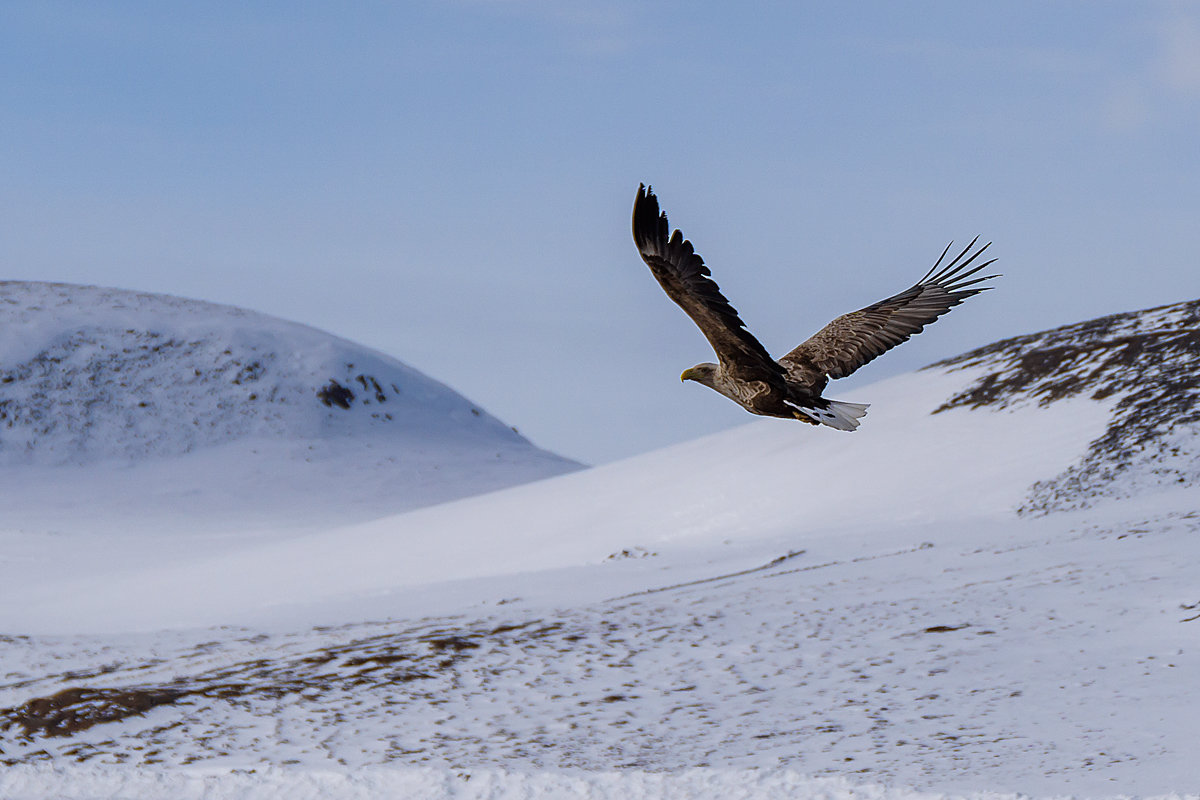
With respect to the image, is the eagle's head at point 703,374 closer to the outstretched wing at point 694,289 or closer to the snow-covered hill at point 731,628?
the outstretched wing at point 694,289

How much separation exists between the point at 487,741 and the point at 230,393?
47392 millimetres

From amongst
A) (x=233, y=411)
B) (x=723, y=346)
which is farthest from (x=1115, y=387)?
(x=233, y=411)

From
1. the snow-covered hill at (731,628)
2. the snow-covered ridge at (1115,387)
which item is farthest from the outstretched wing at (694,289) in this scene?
the snow-covered ridge at (1115,387)

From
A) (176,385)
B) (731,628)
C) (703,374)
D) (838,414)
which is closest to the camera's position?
(838,414)

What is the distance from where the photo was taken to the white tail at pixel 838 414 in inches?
241

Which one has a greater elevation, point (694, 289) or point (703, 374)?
point (694, 289)

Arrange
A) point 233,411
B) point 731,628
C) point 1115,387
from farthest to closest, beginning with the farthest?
point 233,411 < point 1115,387 < point 731,628

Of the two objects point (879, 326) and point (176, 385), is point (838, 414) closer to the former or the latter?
point (879, 326)

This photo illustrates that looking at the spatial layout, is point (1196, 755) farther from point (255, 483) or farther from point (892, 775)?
point (255, 483)

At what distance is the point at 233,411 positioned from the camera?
5634cm

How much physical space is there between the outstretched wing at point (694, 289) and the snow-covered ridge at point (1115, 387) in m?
19.1

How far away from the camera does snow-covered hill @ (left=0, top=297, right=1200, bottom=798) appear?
12.4 metres

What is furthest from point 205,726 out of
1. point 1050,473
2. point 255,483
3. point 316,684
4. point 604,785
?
point 255,483

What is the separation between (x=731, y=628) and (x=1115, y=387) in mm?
15267
